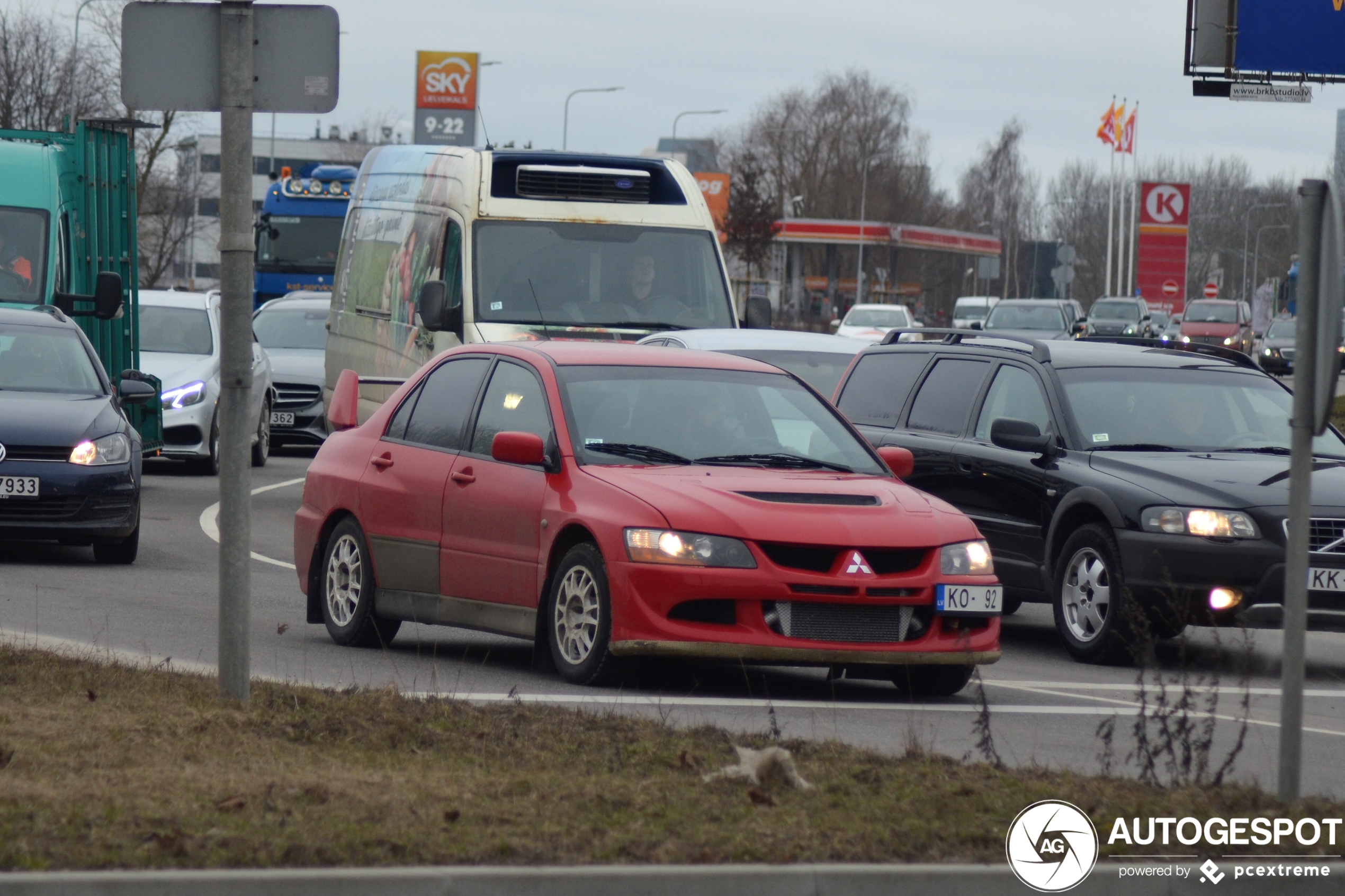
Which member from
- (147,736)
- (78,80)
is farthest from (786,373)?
(78,80)

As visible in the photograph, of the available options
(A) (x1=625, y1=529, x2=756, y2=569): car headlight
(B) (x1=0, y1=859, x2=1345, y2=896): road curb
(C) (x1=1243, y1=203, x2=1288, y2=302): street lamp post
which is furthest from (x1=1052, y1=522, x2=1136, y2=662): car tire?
(C) (x1=1243, y1=203, x2=1288, y2=302): street lamp post

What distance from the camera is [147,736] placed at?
6750 mm

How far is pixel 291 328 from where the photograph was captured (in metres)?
27.8

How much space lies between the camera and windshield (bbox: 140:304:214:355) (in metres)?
23.4

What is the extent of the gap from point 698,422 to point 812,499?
3.38 ft

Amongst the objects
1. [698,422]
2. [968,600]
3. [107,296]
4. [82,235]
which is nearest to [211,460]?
[82,235]

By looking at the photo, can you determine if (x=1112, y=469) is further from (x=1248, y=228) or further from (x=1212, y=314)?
(x=1248, y=228)

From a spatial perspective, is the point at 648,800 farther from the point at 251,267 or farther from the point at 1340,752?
the point at 1340,752

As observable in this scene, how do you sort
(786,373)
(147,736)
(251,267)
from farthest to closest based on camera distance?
(786,373) < (251,267) < (147,736)

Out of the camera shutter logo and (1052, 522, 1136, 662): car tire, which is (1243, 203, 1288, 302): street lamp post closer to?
(1052, 522, 1136, 662): car tire

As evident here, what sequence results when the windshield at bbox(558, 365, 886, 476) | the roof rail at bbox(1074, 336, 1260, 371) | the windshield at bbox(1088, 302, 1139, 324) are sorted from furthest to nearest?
the windshield at bbox(1088, 302, 1139, 324), the roof rail at bbox(1074, 336, 1260, 371), the windshield at bbox(558, 365, 886, 476)

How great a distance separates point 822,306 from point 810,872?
103463mm

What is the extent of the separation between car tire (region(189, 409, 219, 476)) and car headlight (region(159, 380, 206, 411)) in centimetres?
28

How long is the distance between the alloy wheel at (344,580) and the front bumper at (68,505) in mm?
3408
